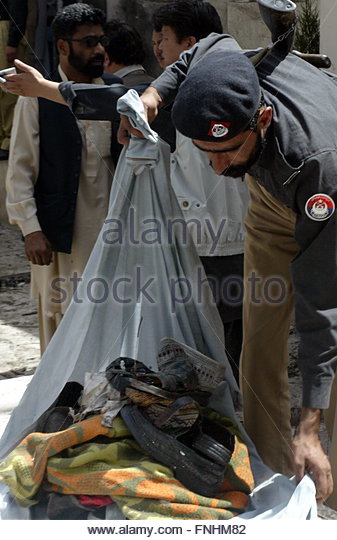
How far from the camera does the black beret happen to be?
2.05 metres

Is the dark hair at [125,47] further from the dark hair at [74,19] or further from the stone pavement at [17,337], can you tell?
the stone pavement at [17,337]

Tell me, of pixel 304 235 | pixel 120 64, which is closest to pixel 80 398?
pixel 304 235

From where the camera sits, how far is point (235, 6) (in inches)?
183

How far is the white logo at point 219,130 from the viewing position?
81.1 inches

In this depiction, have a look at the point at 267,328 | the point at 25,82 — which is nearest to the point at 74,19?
the point at 25,82

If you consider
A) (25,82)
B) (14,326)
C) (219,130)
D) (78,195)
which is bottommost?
(14,326)

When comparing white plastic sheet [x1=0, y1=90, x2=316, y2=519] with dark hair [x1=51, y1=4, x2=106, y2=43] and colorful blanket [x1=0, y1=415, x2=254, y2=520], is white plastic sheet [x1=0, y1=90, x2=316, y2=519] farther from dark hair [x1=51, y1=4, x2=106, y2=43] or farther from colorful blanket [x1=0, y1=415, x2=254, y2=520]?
dark hair [x1=51, y1=4, x2=106, y2=43]

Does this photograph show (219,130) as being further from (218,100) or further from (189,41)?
(189,41)

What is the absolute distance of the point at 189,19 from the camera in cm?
327

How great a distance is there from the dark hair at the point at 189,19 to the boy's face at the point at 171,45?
13 mm

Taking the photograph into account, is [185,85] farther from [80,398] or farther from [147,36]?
[147,36]

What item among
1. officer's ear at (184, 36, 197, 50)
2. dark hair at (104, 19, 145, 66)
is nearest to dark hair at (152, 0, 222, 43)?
officer's ear at (184, 36, 197, 50)

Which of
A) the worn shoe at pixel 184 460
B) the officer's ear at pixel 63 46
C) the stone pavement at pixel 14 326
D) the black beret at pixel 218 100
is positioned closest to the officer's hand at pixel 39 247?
the stone pavement at pixel 14 326

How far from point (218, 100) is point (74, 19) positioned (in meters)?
1.50
